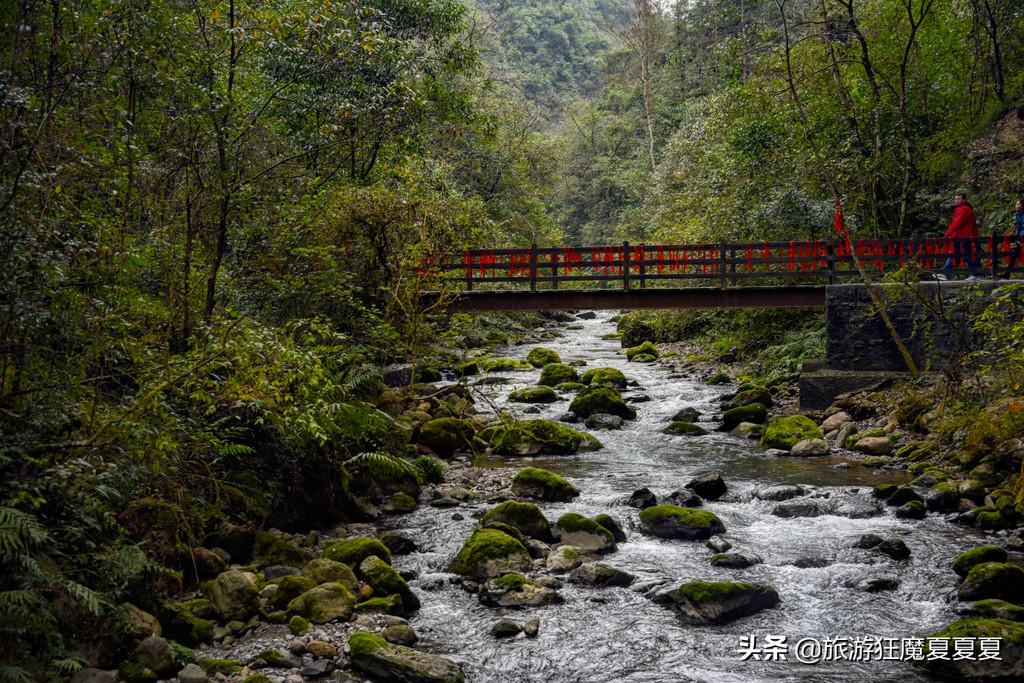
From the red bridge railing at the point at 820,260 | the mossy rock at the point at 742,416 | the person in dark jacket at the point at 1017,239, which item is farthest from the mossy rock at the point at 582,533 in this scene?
the person in dark jacket at the point at 1017,239

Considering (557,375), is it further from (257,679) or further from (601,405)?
(257,679)

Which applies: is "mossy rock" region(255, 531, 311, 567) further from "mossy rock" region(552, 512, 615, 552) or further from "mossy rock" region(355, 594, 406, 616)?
"mossy rock" region(552, 512, 615, 552)

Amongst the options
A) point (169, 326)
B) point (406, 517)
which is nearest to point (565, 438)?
point (406, 517)

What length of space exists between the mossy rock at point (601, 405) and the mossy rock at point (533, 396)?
4.82 ft

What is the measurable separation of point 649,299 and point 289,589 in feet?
40.1

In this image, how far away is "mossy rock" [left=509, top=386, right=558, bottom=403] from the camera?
18.7 meters

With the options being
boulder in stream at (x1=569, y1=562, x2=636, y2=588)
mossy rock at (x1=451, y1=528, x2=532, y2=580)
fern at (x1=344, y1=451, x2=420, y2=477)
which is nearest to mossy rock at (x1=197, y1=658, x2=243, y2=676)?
mossy rock at (x1=451, y1=528, x2=532, y2=580)

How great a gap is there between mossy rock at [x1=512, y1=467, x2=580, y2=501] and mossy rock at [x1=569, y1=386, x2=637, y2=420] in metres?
5.37

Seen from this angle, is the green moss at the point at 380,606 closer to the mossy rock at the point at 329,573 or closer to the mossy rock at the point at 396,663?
the mossy rock at the point at 329,573

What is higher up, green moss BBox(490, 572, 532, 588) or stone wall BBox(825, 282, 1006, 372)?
stone wall BBox(825, 282, 1006, 372)

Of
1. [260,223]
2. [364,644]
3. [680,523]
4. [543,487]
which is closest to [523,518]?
[543,487]

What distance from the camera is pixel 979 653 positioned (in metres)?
→ 6.52

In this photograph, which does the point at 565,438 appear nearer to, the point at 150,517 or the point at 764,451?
the point at 764,451

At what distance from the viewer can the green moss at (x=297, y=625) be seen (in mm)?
7324
